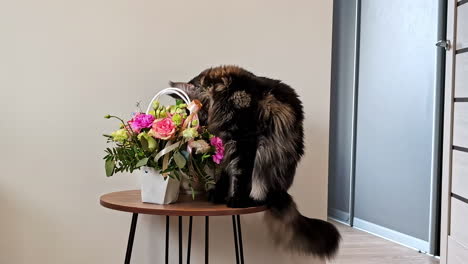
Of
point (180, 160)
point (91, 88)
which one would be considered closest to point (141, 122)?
point (180, 160)

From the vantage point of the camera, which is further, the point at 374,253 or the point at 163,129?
the point at 374,253

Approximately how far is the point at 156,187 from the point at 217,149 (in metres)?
0.22

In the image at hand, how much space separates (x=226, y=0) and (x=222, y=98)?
56cm

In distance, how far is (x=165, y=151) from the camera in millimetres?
1576

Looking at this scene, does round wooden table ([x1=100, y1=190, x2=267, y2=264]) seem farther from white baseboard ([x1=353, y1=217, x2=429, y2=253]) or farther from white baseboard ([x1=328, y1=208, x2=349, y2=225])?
white baseboard ([x1=328, y1=208, x2=349, y2=225])

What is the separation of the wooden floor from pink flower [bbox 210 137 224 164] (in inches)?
65.0

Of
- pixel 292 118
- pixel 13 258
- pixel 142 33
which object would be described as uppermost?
pixel 142 33

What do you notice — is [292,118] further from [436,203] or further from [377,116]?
[377,116]

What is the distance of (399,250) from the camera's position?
3572mm

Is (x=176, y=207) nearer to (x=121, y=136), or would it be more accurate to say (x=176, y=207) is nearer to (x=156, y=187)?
(x=156, y=187)

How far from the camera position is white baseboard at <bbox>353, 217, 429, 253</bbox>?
140 inches

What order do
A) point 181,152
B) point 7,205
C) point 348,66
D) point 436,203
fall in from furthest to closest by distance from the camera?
point 348,66, point 436,203, point 7,205, point 181,152

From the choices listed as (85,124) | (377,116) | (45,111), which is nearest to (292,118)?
(85,124)

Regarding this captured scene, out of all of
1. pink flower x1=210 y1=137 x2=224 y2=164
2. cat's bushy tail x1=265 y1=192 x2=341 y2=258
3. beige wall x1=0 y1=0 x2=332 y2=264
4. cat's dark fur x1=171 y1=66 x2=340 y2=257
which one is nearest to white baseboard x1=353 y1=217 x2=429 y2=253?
beige wall x1=0 y1=0 x2=332 y2=264
